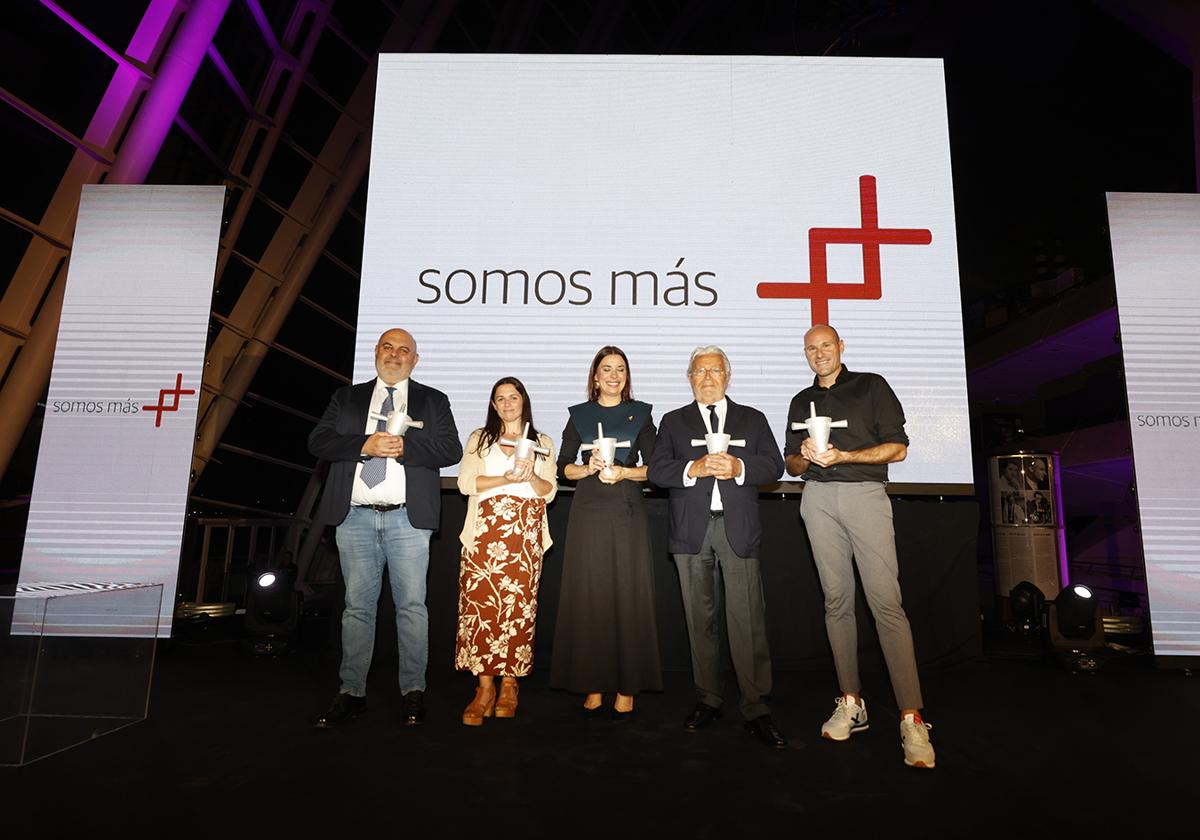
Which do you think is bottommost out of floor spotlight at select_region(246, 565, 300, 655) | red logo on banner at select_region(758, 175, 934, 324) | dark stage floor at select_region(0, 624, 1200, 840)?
dark stage floor at select_region(0, 624, 1200, 840)

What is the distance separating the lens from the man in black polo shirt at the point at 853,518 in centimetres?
249

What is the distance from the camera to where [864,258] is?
12.5ft

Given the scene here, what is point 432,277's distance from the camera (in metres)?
3.82

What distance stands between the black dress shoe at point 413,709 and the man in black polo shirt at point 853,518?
1.54 meters

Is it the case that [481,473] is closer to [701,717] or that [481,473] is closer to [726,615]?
[726,615]

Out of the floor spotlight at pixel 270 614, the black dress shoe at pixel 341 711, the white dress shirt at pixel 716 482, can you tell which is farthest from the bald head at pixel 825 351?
the floor spotlight at pixel 270 614

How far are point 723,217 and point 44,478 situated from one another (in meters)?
4.04

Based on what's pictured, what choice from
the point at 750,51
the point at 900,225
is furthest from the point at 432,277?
the point at 750,51

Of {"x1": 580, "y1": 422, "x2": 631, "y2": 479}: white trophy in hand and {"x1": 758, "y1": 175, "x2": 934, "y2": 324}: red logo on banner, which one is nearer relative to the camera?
{"x1": 580, "y1": 422, "x2": 631, "y2": 479}: white trophy in hand

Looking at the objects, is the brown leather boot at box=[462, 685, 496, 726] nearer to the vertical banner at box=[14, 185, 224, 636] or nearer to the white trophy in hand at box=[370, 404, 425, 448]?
the white trophy in hand at box=[370, 404, 425, 448]

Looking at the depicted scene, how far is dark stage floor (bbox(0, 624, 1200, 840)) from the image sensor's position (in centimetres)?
179

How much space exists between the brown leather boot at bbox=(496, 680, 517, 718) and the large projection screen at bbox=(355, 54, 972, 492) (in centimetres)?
137

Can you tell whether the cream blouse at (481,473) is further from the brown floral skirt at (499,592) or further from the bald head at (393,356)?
the bald head at (393,356)

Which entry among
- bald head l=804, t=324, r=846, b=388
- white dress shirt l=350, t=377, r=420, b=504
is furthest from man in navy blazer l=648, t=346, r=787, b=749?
white dress shirt l=350, t=377, r=420, b=504
